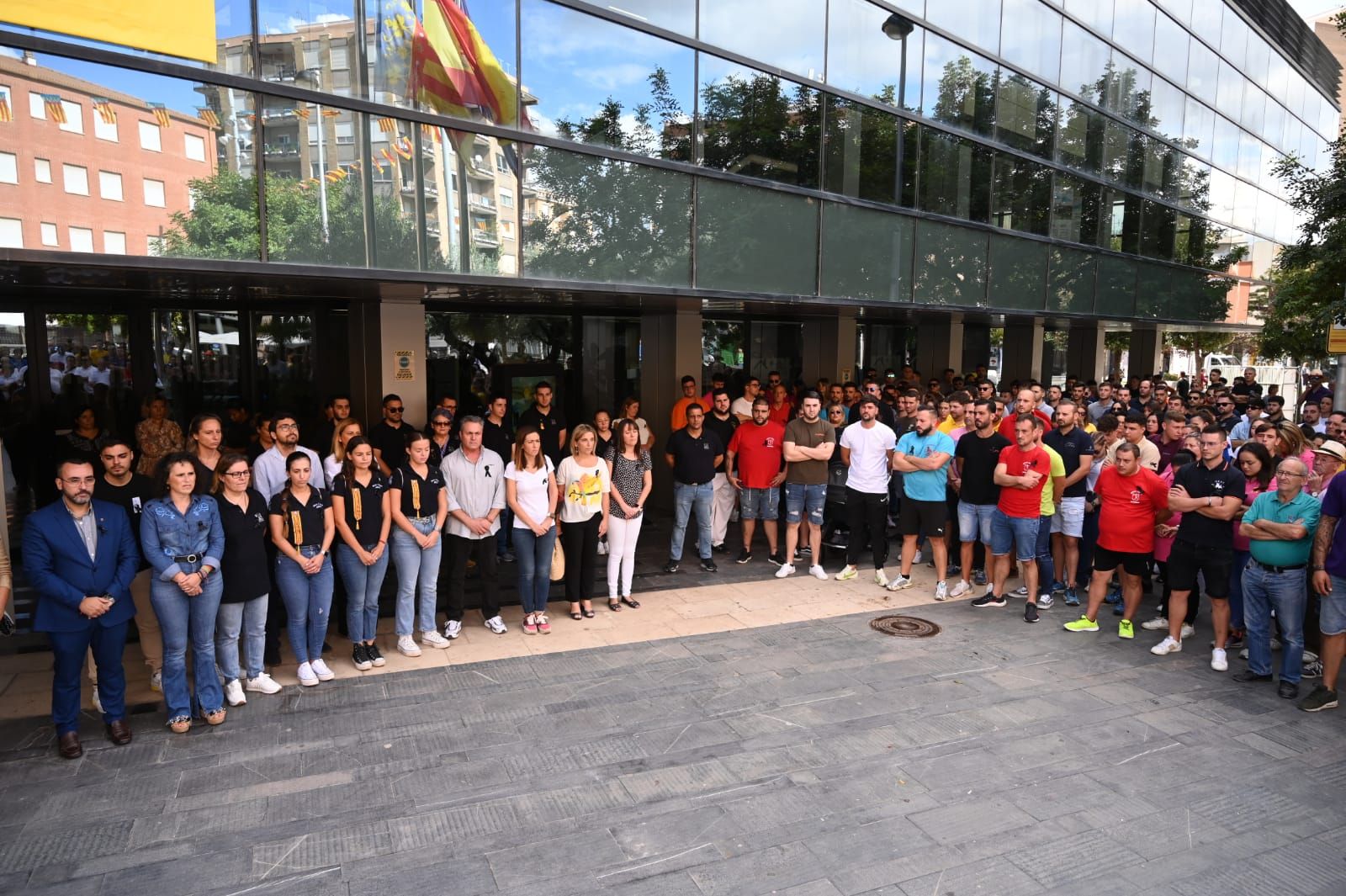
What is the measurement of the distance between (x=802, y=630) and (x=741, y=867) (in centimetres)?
367

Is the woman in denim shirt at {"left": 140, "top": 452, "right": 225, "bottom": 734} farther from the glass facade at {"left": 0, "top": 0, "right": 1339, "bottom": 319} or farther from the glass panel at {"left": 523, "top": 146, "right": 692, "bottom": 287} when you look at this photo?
the glass panel at {"left": 523, "top": 146, "right": 692, "bottom": 287}

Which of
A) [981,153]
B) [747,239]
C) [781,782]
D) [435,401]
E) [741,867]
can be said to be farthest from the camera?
[981,153]

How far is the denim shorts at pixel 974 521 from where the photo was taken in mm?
8688

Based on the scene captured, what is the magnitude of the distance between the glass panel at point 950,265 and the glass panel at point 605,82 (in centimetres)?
472

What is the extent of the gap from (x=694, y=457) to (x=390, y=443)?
128 inches

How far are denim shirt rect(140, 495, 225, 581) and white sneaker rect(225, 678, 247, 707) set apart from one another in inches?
36.5

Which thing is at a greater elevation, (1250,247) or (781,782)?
(1250,247)

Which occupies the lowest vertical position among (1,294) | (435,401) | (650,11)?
(435,401)

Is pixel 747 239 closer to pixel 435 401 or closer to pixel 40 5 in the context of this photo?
pixel 435 401

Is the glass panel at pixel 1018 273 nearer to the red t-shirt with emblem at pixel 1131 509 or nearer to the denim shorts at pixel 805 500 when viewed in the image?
the denim shorts at pixel 805 500

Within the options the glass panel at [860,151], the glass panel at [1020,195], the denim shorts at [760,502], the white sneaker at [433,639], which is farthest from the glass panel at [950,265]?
the white sneaker at [433,639]

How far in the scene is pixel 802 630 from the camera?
775cm

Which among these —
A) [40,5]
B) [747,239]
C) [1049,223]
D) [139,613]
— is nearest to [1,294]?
[40,5]

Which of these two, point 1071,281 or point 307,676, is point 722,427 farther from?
point 1071,281
